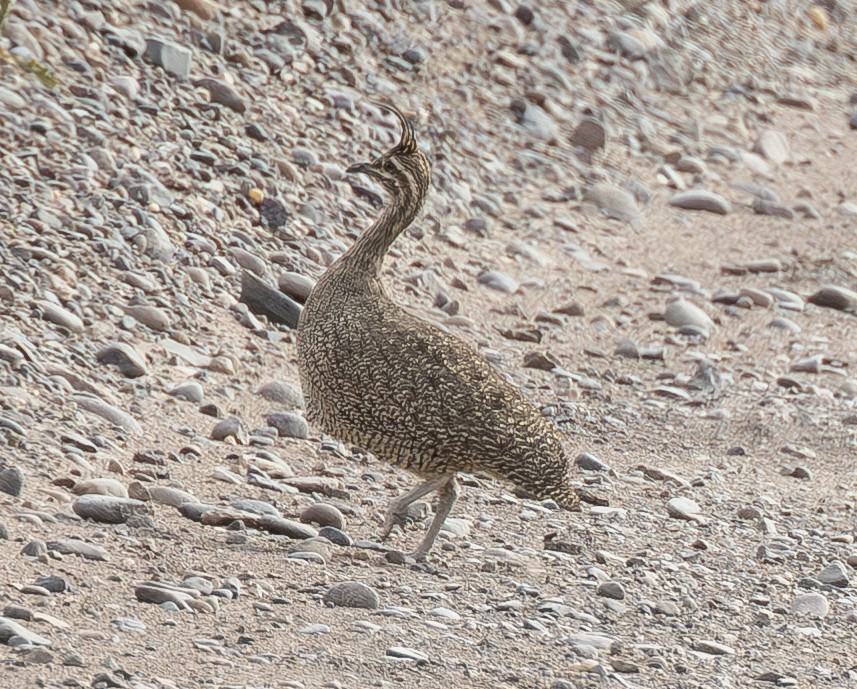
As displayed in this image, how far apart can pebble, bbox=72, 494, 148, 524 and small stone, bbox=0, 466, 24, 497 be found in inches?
8.4

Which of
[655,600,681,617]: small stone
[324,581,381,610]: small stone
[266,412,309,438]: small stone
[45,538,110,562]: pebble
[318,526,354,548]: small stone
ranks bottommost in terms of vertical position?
[266,412,309,438]: small stone

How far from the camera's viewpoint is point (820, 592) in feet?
21.2

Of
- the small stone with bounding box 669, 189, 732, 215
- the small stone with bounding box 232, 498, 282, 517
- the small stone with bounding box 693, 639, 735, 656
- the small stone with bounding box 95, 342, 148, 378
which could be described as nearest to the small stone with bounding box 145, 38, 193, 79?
the small stone with bounding box 95, 342, 148, 378

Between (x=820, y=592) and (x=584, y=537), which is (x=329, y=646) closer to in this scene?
(x=584, y=537)

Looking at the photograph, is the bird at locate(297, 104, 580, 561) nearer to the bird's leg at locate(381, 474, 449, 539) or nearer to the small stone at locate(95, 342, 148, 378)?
the bird's leg at locate(381, 474, 449, 539)

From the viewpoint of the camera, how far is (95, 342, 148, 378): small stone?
24.3 ft

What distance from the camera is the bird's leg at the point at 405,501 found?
6172 mm

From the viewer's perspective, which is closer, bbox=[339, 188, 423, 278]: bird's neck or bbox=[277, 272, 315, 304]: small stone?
bbox=[339, 188, 423, 278]: bird's neck

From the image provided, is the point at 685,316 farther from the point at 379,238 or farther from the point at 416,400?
the point at 416,400

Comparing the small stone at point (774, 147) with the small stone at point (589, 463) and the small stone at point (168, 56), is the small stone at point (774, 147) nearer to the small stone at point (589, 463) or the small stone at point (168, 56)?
the small stone at point (168, 56)

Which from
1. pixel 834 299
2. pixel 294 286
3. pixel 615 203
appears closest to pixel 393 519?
pixel 294 286

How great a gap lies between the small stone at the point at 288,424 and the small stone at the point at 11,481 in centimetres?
183

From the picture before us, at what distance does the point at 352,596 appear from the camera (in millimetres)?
5418

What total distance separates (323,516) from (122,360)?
1.64 metres
